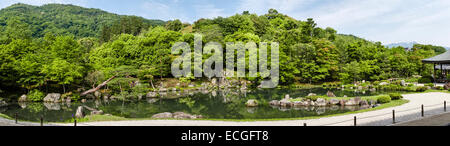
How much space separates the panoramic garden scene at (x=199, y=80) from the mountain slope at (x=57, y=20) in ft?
78.5

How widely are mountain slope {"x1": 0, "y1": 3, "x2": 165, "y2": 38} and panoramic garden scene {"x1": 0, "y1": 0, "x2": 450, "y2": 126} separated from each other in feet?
78.5

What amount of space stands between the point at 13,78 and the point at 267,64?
2967 centimetres

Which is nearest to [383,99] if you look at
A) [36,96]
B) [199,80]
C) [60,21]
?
[199,80]

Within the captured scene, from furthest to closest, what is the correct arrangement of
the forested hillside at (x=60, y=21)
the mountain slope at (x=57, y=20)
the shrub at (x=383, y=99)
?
the mountain slope at (x=57, y=20) → the forested hillside at (x=60, y=21) → the shrub at (x=383, y=99)

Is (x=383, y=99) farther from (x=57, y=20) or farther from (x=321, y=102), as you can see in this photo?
(x=57, y=20)

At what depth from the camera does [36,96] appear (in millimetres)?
27406

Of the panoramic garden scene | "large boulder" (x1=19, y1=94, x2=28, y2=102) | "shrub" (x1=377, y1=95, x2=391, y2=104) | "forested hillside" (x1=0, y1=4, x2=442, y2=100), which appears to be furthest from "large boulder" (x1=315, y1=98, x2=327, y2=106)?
"large boulder" (x1=19, y1=94, x2=28, y2=102)

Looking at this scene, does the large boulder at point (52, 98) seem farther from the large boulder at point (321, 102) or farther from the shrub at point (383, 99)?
the shrub at point (383, 99)

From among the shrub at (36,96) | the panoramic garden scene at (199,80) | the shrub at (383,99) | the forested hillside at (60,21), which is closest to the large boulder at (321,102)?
the panoramic garden scene at (199,80)

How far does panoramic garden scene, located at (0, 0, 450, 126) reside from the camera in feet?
63.6

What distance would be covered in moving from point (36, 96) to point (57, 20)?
74.8 m

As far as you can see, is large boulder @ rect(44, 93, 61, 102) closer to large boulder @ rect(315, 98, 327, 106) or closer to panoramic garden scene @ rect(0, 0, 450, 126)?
panoramic garden scene @ rect(0, 0, 450, 126)

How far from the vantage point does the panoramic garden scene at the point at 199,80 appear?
1938 cm
